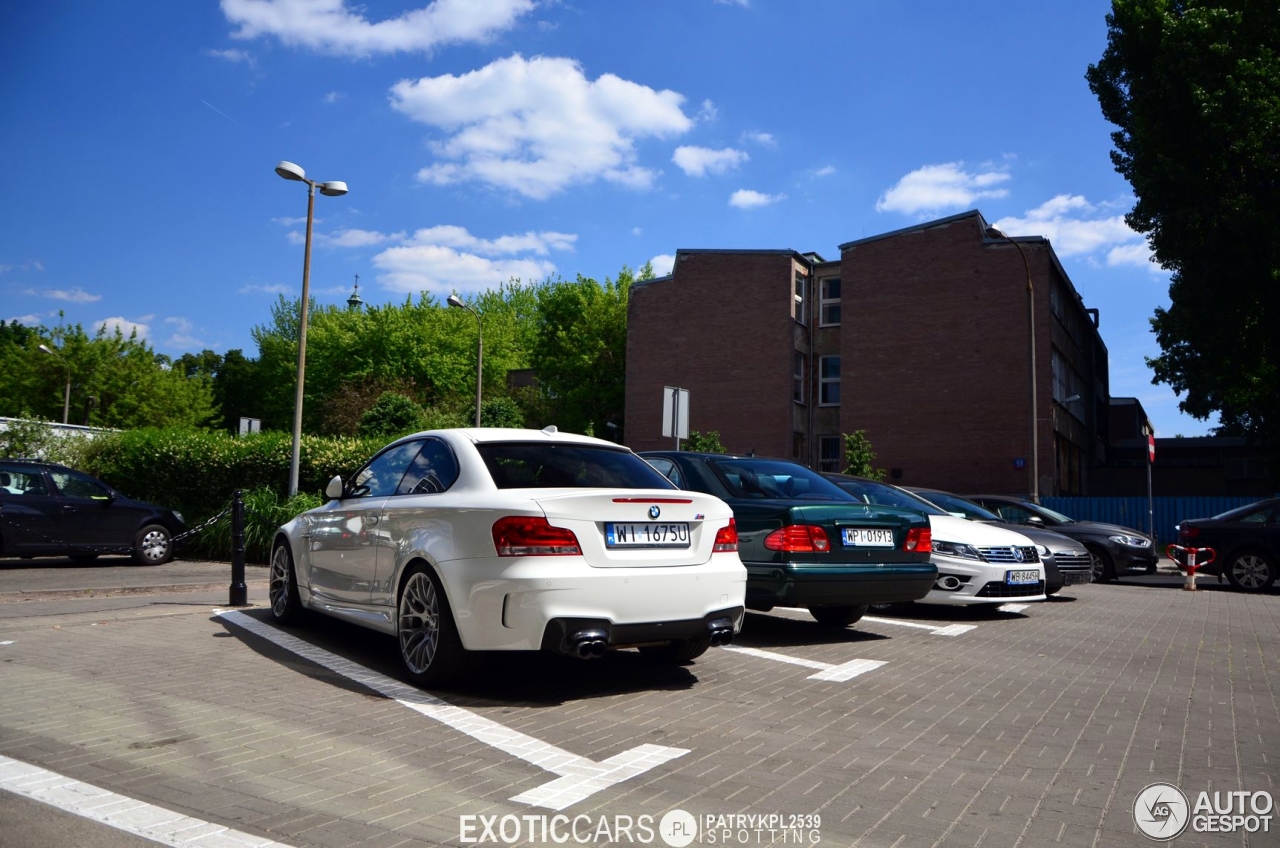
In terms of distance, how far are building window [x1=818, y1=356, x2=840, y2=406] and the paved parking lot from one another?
116ft

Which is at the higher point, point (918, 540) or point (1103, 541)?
point (918, 540)

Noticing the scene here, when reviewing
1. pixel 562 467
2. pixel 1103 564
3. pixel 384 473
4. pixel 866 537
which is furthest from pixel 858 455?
pixel 562 467

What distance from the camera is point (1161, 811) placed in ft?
13.0

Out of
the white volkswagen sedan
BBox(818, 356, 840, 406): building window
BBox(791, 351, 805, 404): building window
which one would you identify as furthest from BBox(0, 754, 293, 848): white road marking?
BBox(818, 356, 840, 406): building window

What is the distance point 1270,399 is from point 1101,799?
31.0 m

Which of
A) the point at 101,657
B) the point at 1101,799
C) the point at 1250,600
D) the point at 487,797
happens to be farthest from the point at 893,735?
the point at 1250,600

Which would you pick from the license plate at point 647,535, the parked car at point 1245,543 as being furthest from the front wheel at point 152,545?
the parked car at point 1245,543

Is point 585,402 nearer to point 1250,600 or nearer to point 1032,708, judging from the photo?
point 1250,600

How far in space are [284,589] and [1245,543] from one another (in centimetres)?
1472

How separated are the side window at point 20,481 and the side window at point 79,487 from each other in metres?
0.21

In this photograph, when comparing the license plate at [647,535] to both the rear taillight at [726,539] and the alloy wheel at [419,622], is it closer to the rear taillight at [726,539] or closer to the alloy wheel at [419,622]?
the rear taillight at [726,539]

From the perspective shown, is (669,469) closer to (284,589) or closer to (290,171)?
(284,589)

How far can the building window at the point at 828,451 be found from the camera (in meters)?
43.6

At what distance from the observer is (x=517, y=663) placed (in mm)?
7004
